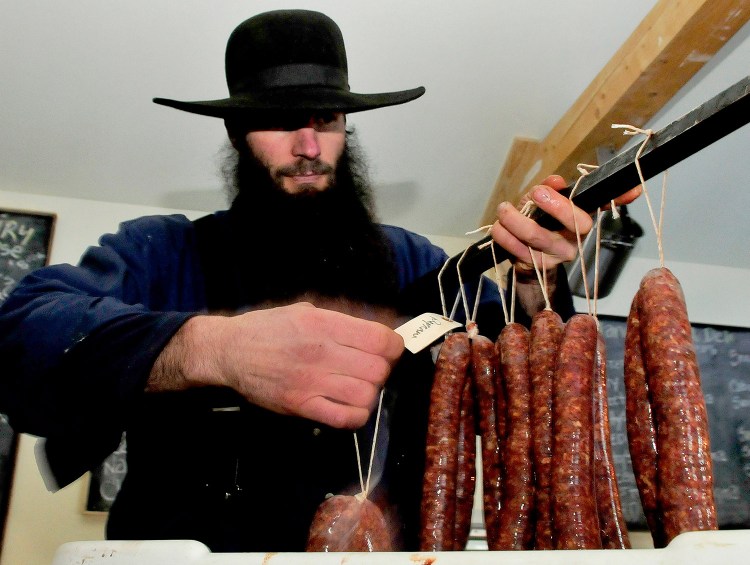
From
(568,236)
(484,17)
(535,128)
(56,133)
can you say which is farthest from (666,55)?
(56,133)

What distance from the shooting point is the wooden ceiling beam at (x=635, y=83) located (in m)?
2.60

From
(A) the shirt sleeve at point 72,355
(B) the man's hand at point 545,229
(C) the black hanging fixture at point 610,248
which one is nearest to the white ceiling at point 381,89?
(C) the black hanging fixture at point 610,248

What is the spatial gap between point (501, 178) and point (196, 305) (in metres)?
2.77

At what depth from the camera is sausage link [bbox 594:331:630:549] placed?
1041 millimetres

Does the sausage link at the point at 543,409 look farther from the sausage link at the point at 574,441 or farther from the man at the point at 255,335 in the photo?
the man at the point at 255,335

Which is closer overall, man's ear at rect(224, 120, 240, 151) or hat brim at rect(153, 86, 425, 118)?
hat brim at rect(153, 86, 425, 118)

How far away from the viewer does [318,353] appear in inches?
38.4

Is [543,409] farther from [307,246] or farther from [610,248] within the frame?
[610,248]

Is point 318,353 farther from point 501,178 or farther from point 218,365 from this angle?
point 501,178

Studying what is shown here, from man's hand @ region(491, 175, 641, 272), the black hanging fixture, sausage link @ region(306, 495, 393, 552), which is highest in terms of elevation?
the black hanging fixture

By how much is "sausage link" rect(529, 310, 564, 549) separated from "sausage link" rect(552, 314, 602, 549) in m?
0.02

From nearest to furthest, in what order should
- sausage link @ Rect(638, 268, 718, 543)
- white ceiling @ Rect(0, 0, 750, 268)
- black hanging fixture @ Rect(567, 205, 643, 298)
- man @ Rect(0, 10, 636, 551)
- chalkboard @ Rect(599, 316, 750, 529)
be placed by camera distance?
sausage link @ Rect(638, 268, 718, 543) → man @ Rect(0, 10, 636, 551) → white ceiling @ Rect(0, 0, 750, 268) → black hanging fixture @ Rect(567, 205, 643, 298) → chalkboard @ Rect(599, 316, 750, 529)

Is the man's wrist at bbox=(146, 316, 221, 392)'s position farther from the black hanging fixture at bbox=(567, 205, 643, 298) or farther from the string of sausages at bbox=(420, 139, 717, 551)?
the black hanging fixture at bbox=(567, 205, 643, 298)

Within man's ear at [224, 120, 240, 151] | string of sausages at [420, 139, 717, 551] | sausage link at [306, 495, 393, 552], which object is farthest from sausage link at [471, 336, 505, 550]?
man's ear at [224, 120, 240, 151]
